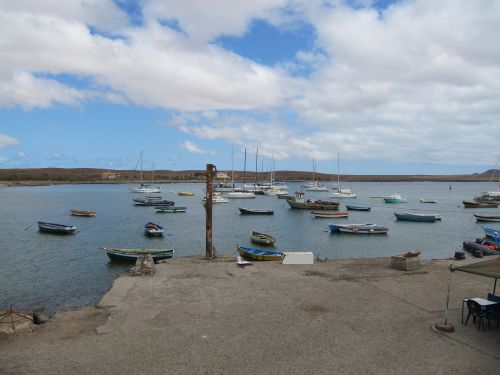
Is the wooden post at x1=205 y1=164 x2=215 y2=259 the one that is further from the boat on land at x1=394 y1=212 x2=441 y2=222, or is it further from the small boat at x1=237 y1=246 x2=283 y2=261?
the boat on land at x1=394 y1=212 x2=441 y2=222

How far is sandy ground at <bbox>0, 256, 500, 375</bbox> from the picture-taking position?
9.92 metres

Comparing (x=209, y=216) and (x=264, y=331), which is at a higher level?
(x=209, y=216)

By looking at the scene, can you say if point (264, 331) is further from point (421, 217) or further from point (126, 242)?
point (421, 217)

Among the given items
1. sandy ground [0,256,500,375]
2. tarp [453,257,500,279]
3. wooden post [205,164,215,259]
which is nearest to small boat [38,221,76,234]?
wooden post [205,164,215,259]

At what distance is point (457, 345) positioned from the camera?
11.0 meters

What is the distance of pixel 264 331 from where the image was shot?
11.9 metres

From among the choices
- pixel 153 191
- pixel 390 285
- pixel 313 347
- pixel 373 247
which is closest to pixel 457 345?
pixel 313 347

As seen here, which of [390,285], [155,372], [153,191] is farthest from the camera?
[153,191]

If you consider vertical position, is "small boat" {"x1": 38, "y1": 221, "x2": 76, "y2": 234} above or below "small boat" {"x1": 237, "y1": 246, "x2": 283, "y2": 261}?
below

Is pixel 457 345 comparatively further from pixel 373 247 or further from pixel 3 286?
pixel 373 247

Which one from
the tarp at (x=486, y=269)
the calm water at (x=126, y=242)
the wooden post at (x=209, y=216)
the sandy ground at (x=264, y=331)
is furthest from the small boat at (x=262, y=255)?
the tarp at (x=486, y=269)

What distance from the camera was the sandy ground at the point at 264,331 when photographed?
9.92m

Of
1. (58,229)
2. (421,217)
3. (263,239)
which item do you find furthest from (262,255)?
(421,217)

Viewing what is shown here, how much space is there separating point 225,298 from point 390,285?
6790 mm
